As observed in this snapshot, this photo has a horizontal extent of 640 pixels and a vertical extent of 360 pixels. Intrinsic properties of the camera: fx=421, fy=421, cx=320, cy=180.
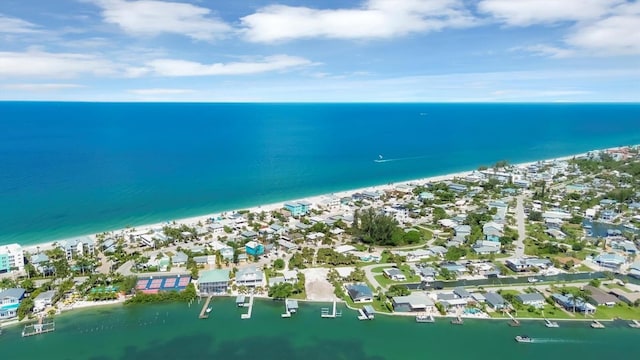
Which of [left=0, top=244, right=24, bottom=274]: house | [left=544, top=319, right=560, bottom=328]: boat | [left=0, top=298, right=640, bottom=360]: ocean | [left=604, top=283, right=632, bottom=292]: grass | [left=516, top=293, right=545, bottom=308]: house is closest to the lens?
[left=0, top=298, right=640, bottom=360]: ocean

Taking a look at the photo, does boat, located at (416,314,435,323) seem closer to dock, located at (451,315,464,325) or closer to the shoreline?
dock, located at (451,315,464,325)

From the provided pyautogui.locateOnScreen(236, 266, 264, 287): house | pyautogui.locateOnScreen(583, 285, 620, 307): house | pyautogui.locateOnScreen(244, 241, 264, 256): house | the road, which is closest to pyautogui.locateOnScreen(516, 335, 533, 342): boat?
pyautogui.locateOnScreen(583, 285, 620, 307): house

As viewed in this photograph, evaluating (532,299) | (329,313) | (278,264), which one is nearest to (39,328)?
(278,264)

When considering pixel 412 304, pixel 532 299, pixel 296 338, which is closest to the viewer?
pixel 296 338

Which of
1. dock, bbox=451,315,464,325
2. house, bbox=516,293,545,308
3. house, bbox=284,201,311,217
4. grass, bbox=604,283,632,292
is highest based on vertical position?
house, bbox=284,201,311,217

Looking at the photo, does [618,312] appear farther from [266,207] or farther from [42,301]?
[42,301]

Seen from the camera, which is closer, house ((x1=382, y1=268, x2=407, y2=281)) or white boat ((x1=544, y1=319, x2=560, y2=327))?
white boat ((x1=544, y1=319, x2=560, y2=327))

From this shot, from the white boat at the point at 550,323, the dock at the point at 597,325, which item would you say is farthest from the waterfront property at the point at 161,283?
the dock at the point at 597,325
